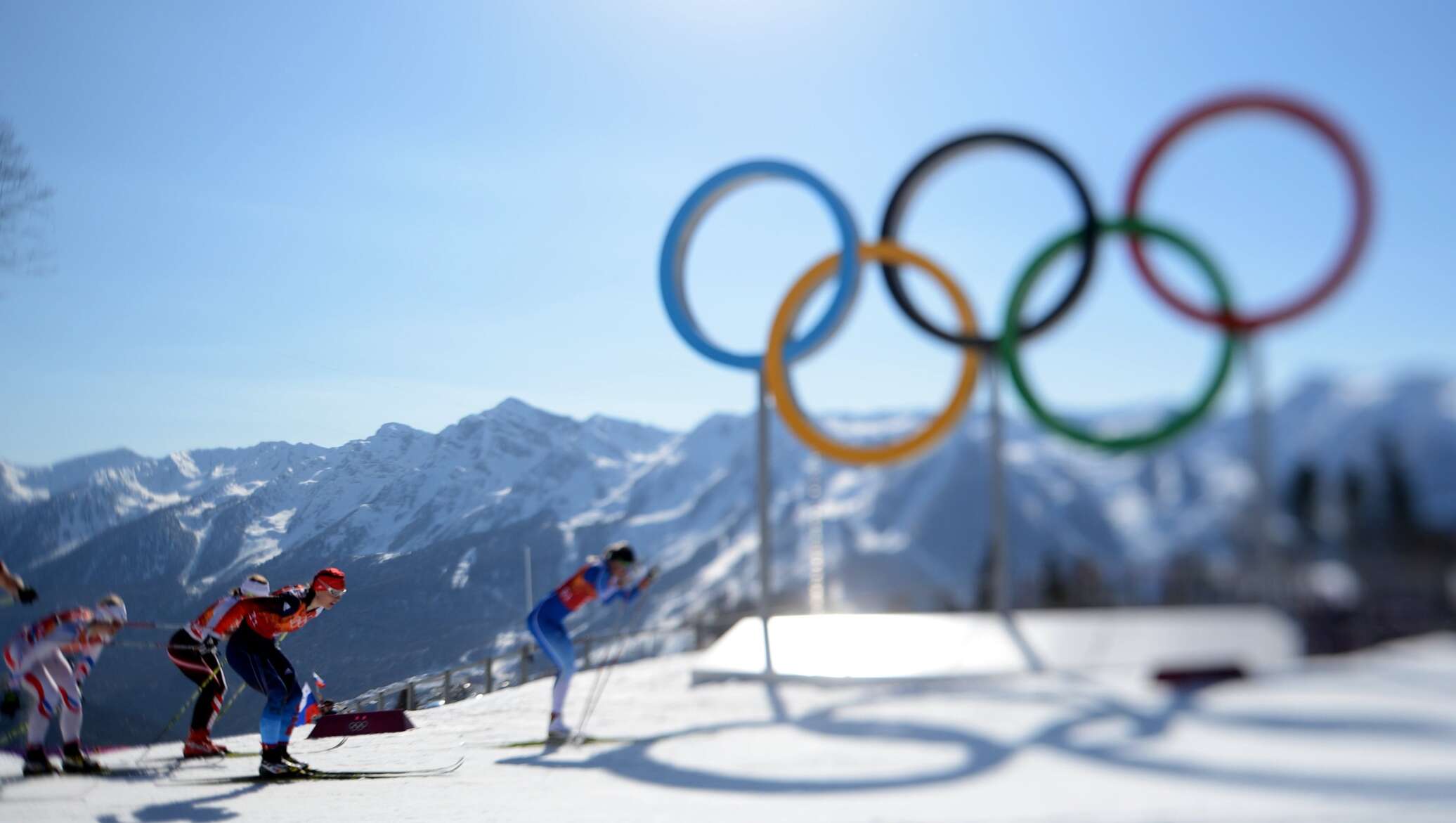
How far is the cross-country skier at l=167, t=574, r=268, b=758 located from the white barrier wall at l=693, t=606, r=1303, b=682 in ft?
7.64

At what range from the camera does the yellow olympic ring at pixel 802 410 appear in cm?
525

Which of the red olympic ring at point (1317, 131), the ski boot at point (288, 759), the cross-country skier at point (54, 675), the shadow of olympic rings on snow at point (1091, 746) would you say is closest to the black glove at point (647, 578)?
the shadow of olympic rings on snow at point (1091, 746)

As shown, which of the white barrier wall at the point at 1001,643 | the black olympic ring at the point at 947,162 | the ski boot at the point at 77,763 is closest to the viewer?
the white barrier wall at the point at 1001,643

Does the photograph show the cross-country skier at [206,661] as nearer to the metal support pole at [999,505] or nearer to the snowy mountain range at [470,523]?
the snowy mountain range at [470,523]

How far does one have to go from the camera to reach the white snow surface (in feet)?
13.5

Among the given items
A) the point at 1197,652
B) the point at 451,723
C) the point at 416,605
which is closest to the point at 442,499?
the point at 416,605

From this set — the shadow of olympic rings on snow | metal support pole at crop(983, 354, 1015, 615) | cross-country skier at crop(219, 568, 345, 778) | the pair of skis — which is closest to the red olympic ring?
metal support pole at crop(983, 354, 1015, 615)

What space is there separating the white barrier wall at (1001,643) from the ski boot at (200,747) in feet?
7.82

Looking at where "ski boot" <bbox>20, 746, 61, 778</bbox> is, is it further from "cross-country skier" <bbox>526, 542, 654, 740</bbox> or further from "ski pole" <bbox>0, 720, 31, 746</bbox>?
"cross-country skier" <bbox>526, 542, 654, 740</bbox>

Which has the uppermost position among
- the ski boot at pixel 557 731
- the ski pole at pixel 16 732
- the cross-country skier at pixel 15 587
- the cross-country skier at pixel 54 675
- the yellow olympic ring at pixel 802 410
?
the yellow olympic ring at pixel 802 410

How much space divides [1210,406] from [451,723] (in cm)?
390

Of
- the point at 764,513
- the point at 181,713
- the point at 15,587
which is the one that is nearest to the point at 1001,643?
the point at 764,513

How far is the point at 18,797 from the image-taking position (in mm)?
4996

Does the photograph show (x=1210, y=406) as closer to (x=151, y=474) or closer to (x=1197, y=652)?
(x=1197, y=652)
